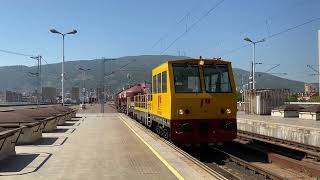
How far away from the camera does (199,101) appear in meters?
16.8

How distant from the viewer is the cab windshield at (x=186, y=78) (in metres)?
17.1

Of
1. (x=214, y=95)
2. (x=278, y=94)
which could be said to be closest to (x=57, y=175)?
(x=214, y=95)

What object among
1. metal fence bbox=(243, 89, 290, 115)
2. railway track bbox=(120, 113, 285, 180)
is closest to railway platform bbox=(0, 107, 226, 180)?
railway track bbox=(120, 113, 285, 180)

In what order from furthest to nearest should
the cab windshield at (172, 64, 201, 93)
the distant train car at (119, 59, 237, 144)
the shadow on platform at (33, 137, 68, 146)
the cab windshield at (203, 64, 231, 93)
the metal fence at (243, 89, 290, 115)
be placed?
the metal fence at (243, 89, 290, 115), the shadow on platform at (33, 137, 68, 146), the cab windshield at (203, 64, 231, 93), the cab windshield at (172, 64, 201, 93), the distant train car at (119, 59, 237, 144)

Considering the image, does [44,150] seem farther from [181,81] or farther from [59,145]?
[181,81]

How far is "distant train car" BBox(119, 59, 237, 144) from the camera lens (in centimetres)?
1675

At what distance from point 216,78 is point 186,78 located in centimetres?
107

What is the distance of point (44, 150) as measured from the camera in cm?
1555

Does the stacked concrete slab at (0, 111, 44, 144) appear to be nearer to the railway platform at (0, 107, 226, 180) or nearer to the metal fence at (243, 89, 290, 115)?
the railway platform at (0, 107, 226, 180)

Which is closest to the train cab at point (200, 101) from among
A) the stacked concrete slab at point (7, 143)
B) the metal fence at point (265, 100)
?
the stacked concrete slab at point (7, 143)

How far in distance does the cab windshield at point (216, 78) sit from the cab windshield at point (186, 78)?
1.10 ft

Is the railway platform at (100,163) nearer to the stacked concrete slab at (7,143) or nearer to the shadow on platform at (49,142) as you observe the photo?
the shadow on platform at (49,142)

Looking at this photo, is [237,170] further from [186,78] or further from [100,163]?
[100,163]

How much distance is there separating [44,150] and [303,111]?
77.8ft
